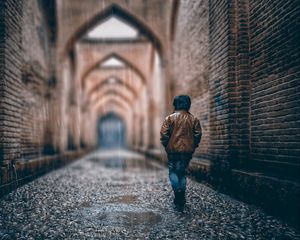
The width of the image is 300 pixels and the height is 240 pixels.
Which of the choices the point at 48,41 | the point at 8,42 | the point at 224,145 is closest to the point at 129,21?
the point at 48,41

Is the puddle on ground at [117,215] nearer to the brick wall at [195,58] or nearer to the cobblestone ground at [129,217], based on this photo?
the cobblestone ground at [129,217]

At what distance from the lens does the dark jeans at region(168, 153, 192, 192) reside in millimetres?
4328

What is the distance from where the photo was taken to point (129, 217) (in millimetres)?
3729

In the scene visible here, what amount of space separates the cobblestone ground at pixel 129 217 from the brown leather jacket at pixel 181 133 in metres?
0.74

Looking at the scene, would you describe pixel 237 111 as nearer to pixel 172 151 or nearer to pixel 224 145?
pixel 224 145

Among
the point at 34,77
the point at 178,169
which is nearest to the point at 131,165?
the point at 34,77

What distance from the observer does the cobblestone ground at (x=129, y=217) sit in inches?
120

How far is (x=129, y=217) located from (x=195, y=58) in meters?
4.94

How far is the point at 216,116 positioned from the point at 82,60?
13.3 m

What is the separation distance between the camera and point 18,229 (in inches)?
126

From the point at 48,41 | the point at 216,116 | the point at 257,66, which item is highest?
the point at 48,41

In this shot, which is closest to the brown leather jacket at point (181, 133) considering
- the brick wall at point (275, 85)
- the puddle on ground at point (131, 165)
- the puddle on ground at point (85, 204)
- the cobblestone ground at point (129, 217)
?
the cobblestone ground at point (129, 217)

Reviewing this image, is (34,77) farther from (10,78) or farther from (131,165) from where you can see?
(131,165)

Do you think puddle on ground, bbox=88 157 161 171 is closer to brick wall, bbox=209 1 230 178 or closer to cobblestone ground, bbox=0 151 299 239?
brick wall, bbox=209 1 230 178
